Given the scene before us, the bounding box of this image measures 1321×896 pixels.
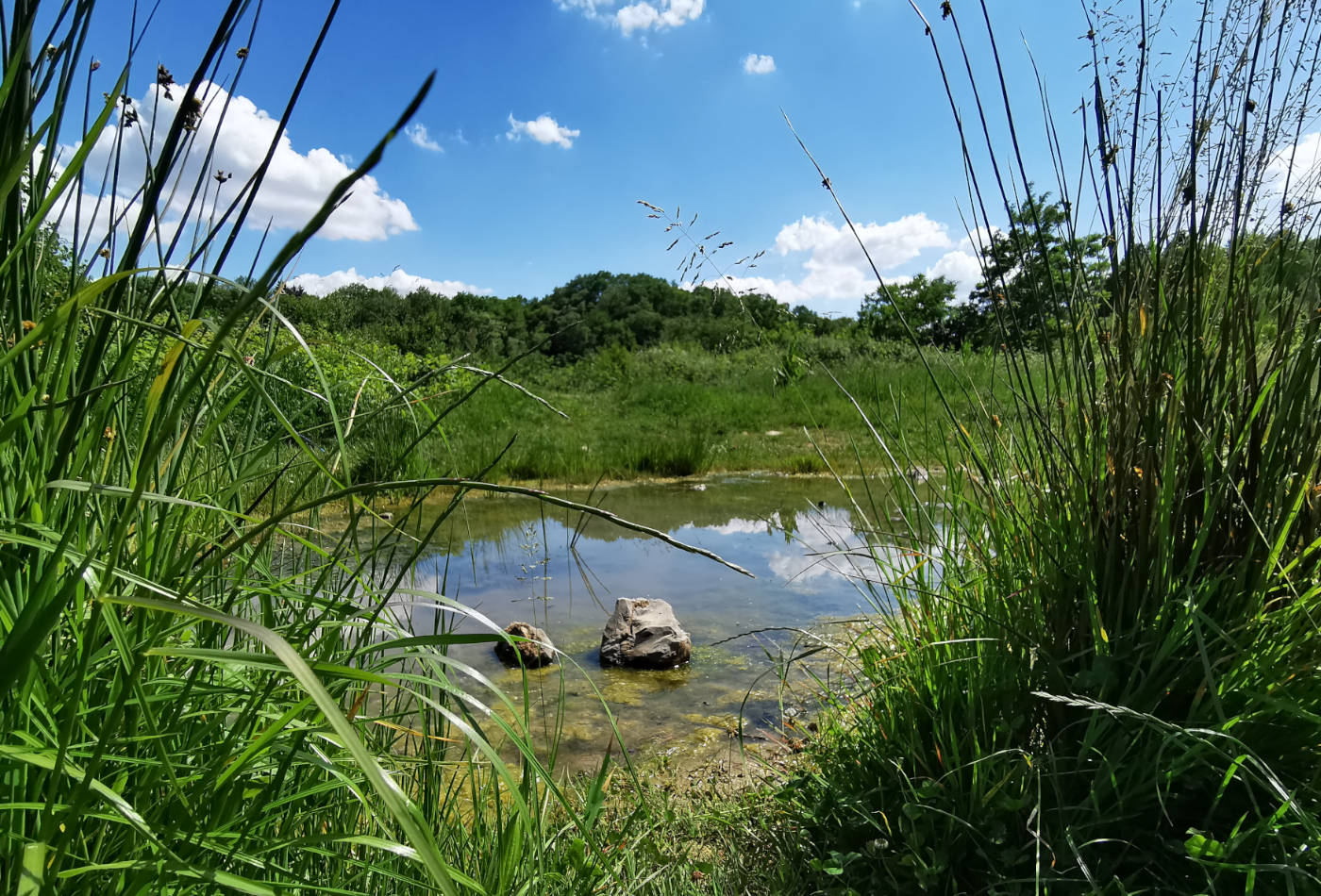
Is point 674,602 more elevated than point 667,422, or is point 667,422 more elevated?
point 667,422

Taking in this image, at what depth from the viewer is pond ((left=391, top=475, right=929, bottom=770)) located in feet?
8.75

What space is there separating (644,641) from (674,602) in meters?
0.95

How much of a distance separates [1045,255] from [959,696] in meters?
0.86

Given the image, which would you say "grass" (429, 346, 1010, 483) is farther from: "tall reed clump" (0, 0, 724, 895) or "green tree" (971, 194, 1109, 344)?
"tall reed clump" (0, 0, 724, 895)

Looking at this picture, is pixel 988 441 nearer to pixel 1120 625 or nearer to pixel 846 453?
pixel 1120 625

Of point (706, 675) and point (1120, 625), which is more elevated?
point (1120, 625)

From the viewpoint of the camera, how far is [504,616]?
12.5 ft

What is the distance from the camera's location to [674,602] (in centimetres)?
441

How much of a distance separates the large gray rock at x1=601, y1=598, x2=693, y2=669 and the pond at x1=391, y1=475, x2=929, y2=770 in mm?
62

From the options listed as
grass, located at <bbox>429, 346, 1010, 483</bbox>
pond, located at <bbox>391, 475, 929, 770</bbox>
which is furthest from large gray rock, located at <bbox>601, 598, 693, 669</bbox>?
grass, located at <bbox>429, 346, 1010, 483</bbox>

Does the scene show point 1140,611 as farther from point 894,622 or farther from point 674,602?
point 674,602

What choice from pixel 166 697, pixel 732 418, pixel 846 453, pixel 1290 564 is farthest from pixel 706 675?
pixel 732 418

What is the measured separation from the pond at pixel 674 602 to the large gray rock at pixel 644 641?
0.06 m

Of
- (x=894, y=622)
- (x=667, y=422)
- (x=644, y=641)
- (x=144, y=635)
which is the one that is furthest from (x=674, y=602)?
(x=667, y=422)
